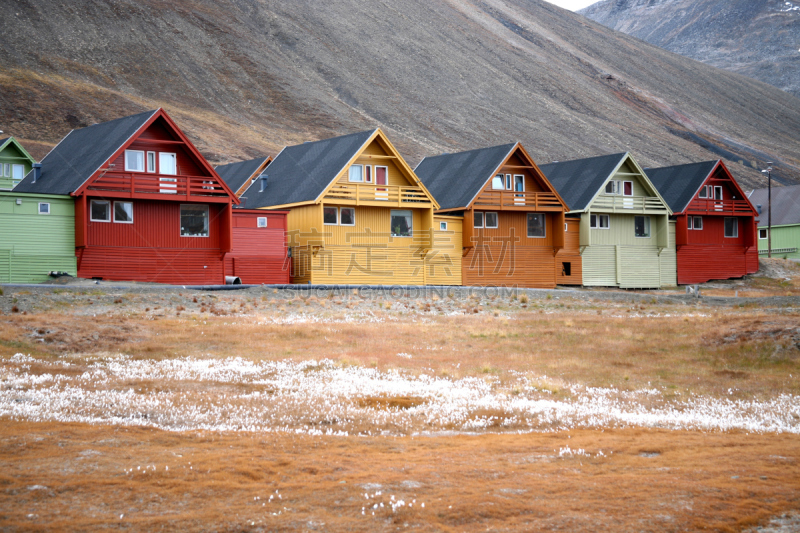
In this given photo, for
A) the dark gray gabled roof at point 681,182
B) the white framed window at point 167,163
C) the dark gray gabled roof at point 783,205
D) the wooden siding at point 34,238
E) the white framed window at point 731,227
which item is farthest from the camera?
the dark gray gabled roof at point 783,205

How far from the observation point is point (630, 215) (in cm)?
5603

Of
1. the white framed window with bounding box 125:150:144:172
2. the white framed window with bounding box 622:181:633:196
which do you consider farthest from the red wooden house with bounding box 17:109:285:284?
the white framed window with bounding box 622:181:633:196

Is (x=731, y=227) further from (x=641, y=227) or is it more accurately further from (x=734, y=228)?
(x=641, y=227)

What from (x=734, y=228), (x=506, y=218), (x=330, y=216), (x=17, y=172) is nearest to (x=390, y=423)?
(x=330, y=216)

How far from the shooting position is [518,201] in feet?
164

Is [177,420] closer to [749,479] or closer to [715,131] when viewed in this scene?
[749,479]

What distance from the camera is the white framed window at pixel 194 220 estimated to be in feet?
132

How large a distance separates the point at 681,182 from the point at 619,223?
834 centimetres

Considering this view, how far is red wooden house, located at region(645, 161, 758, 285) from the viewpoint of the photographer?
58.4 metres

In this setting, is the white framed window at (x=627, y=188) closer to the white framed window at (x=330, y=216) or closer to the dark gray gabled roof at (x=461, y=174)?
the dark gray gabled roof at (x=461, y=174)

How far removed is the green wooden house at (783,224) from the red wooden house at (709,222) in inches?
637

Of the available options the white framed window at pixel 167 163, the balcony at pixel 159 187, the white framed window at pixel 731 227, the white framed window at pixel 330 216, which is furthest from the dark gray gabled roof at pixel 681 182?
the white framed window at pixel 167 163

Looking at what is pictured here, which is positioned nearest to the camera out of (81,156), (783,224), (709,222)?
(81,156)

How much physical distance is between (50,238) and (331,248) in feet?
A: 45.3
